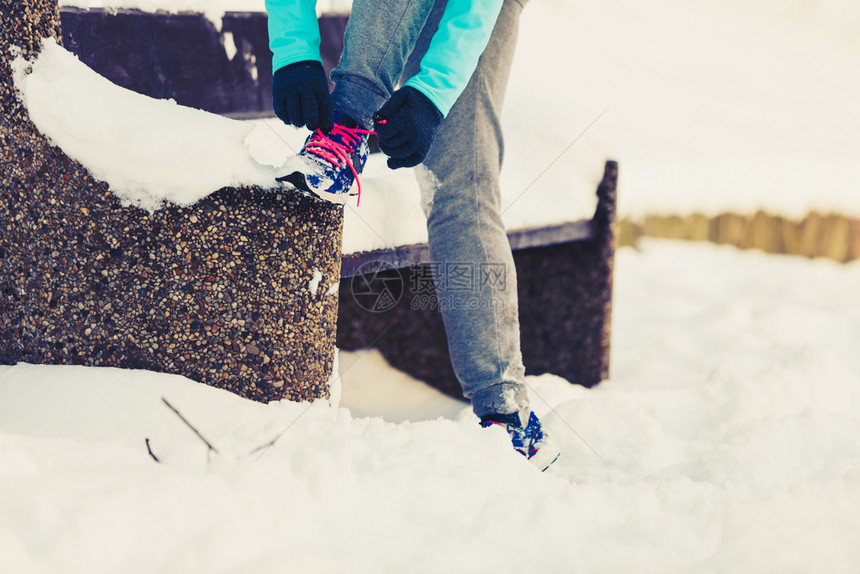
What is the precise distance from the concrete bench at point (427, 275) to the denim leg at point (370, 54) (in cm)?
62

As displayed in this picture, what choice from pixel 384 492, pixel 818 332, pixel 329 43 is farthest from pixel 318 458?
pixel 818 332

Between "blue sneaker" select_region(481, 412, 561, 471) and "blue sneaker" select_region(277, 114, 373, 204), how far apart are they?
0.52 m

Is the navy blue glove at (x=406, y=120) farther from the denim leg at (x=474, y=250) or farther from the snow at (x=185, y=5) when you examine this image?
the snow at (x=185, y=5)

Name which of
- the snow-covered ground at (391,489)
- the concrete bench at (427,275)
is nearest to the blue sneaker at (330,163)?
the snow-covered ground at (391,489)

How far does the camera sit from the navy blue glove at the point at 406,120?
1.11m

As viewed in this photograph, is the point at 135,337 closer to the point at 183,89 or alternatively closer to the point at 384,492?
the point at 384,492

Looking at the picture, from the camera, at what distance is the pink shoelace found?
3.58 ft

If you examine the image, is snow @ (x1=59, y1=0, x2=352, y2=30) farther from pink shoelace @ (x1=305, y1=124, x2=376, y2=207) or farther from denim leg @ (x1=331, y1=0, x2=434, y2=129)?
pink shoelace @ (x1=305, y1=124, x2=376, y2=207)

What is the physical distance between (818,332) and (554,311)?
126 centimetres

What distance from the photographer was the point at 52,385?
1.07 m

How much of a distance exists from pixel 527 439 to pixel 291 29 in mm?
895

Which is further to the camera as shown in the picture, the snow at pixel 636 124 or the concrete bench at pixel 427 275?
the concrete bench at pixel 427 275

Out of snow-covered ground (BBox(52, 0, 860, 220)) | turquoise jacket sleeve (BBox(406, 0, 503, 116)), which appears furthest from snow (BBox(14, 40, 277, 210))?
Answer: snow-covered ground (BBox(52, 0, 860, 220))

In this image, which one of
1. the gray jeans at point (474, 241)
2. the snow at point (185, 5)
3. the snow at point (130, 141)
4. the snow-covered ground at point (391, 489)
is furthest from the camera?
the snow at point (185, 5)
